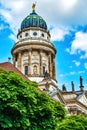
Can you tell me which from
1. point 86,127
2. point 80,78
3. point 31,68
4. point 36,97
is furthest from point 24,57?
point 36,97

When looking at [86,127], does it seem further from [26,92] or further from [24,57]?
[24,57]

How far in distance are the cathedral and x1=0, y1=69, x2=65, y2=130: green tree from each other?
43.0 metres

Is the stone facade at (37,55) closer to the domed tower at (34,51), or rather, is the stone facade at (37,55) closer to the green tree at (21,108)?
the domed tower at (34,51)

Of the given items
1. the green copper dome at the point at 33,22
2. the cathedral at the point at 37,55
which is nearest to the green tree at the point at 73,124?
the cathedral at the point at 37,55

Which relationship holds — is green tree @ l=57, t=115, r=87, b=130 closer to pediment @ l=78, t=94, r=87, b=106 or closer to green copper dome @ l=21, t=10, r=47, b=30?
pediment @ l=78, t=94, r=87, b=106

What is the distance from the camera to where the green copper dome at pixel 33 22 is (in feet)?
233

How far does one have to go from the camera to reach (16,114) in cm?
1555

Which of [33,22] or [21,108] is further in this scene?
[33,22]

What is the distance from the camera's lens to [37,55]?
67750 mm

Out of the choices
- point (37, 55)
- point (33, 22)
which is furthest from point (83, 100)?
point (33, 22)

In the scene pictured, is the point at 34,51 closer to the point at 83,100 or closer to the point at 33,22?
the point at 33,22

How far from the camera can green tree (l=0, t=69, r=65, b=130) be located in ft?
50.2

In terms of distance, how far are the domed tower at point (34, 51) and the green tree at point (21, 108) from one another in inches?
1797

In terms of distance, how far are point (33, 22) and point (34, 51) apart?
24.5ft
